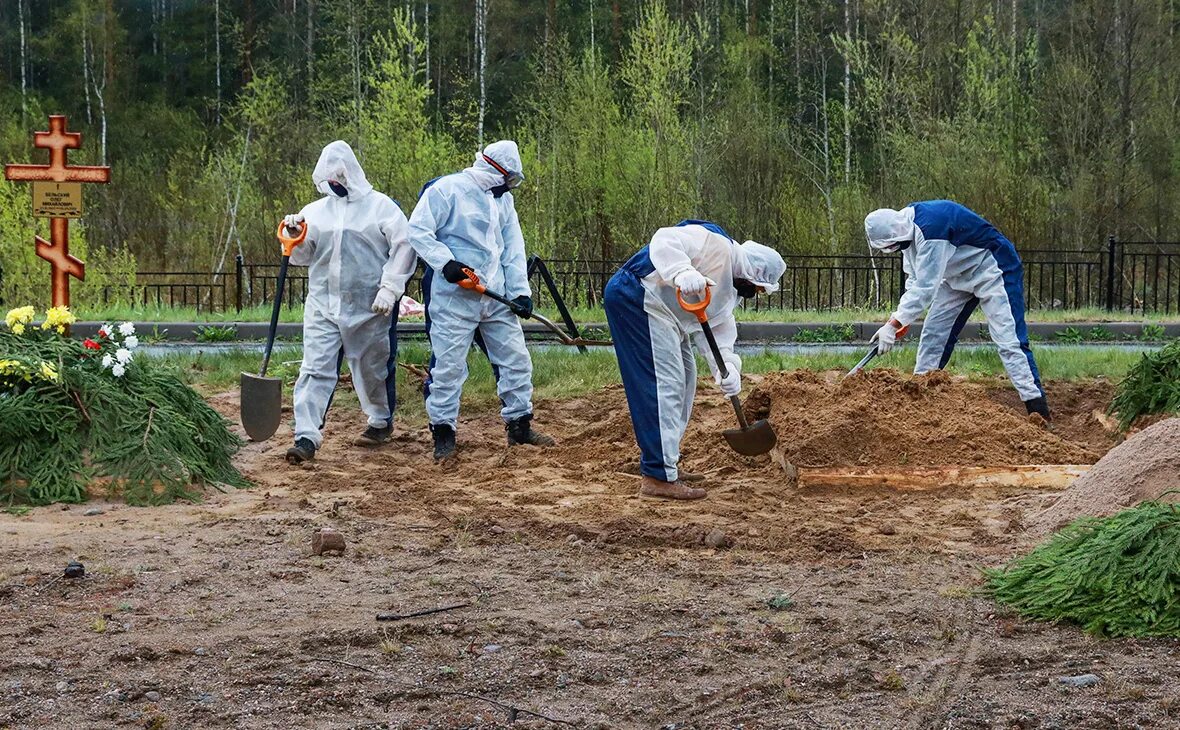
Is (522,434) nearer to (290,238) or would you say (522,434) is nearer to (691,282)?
(290,238)

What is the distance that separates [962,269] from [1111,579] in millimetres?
4912

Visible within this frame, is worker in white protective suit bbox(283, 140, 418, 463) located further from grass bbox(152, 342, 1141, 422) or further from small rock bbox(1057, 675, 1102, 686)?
small rock bbox(1057, 675, 1102, 686)

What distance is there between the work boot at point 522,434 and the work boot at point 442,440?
17.8 inches

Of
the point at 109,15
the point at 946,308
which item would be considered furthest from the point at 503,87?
the point at 946,308

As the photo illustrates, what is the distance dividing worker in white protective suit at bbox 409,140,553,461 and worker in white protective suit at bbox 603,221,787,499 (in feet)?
5.42

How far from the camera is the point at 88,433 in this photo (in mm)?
7684

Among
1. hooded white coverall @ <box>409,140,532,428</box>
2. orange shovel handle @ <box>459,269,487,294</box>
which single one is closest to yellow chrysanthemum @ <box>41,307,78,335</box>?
hooded white coverall @ <box>409,140,532,428</box>

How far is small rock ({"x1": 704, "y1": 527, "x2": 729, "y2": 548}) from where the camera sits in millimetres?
6410

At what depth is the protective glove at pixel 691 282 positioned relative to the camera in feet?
22.8

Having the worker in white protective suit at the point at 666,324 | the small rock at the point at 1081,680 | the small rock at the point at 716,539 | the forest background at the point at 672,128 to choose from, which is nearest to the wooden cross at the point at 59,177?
the worker in white protective suit at the point at 666,324

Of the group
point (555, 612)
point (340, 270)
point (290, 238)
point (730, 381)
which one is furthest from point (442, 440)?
point (555, 612)

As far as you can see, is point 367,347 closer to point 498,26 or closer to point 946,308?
point 946,308

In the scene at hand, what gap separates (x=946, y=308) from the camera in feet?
32.9

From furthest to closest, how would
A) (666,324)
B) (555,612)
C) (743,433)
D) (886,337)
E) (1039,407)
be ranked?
(886,337), (1039,407), (743,433), (666,324), (555,612)
